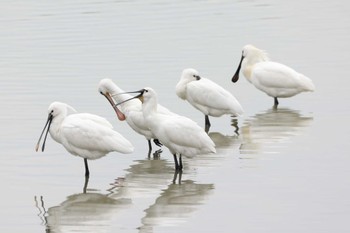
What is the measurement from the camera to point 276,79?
621 inches

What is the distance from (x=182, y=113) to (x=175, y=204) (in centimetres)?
486

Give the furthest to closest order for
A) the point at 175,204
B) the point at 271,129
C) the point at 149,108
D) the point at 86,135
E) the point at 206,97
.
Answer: the point at 206,97, the point at 271,129, the point at 149,108, the point at 86,135, the point at 175,204

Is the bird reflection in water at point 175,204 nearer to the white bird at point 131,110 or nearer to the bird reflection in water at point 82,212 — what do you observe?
the bird reflection in water at point 82,212

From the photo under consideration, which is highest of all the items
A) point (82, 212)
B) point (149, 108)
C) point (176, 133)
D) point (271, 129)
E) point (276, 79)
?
point (149, 108)

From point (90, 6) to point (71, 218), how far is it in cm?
1741

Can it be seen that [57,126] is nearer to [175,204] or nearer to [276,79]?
[175,204]

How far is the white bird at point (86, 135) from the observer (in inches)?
453

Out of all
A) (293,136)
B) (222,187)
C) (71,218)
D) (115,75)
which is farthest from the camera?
(115,75)

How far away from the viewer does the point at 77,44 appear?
21.4 metres

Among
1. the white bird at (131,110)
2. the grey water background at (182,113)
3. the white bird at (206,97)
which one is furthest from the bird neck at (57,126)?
the white bird at (206,97)

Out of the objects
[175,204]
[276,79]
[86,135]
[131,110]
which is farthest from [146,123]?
[276,79]

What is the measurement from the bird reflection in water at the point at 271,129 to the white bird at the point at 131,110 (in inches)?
42.1

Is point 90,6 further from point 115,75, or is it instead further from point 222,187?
point 222,187

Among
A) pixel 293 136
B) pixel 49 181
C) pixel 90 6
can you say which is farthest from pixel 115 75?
pixel 90 6
